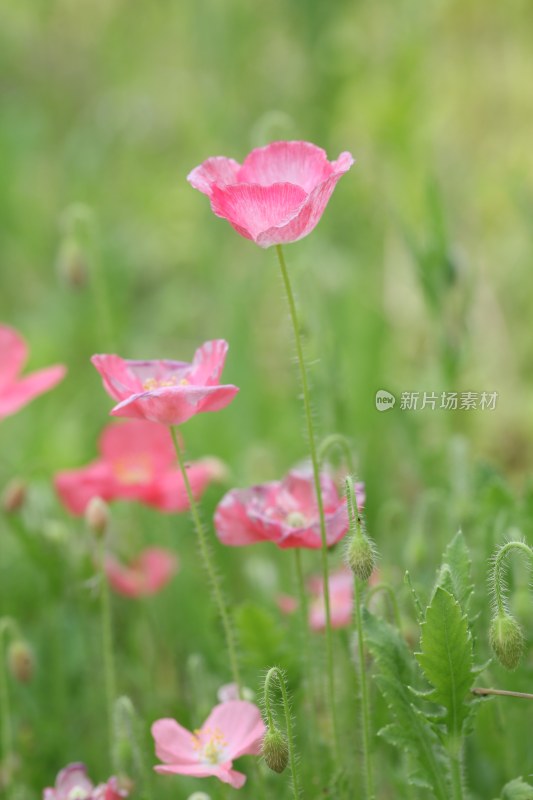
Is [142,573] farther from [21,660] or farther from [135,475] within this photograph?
[21,660]

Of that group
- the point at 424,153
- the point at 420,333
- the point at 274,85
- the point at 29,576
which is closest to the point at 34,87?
the point at 274,85

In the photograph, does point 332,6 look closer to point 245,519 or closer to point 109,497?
point 109,497

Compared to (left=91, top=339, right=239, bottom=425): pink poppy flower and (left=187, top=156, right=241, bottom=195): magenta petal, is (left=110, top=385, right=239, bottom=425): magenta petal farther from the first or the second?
(left=187, top=156, right=241, bottom=195): magenta petal

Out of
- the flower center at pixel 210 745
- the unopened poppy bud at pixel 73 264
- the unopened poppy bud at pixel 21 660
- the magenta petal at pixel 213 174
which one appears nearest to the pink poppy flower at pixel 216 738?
the flower center at pixel 210 745

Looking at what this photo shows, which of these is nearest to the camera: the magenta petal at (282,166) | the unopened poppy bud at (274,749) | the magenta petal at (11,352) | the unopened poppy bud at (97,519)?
the unopened poppy bud at (274,749)

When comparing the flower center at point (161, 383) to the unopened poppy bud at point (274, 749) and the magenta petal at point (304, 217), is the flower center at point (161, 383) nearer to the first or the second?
the magenta petal at point (304, 217)
